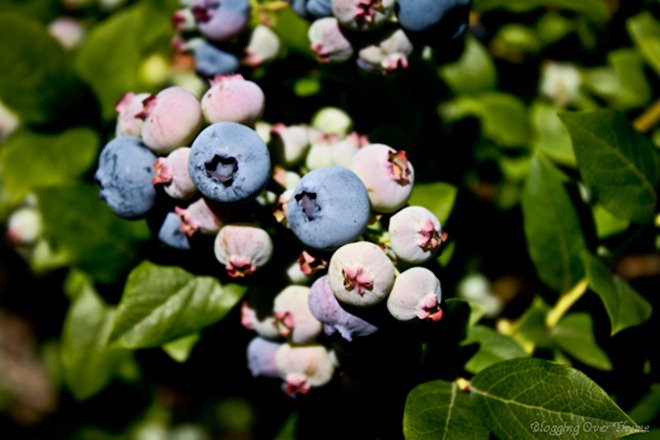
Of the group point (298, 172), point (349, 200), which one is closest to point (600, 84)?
point (298, 172)

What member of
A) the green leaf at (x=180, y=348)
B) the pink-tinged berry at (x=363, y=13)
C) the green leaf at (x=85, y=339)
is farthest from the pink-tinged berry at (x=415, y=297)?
the green leaf at (x=85, y=339)

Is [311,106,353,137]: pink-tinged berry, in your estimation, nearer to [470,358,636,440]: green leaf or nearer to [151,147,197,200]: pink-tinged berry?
[151,147,197,200]: pink-tinged berry

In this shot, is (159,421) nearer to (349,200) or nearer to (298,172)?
(298,172)

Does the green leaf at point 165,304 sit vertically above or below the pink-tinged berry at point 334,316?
below

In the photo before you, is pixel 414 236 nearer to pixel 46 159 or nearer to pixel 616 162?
pixel 616 162

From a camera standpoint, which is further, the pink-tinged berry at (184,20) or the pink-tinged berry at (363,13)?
the pink-tinged berry at (184,20)

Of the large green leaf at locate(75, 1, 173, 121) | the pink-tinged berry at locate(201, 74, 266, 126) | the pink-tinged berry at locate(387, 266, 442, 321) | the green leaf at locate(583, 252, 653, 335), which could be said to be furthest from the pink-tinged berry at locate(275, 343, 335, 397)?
the large green leaf at locate(75, 1, 173, 121)

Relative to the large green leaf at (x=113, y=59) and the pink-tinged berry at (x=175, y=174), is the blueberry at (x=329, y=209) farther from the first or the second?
the large green leaf at (x=113, y=59)

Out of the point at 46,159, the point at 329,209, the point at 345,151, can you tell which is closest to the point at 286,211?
the point at 329,209
